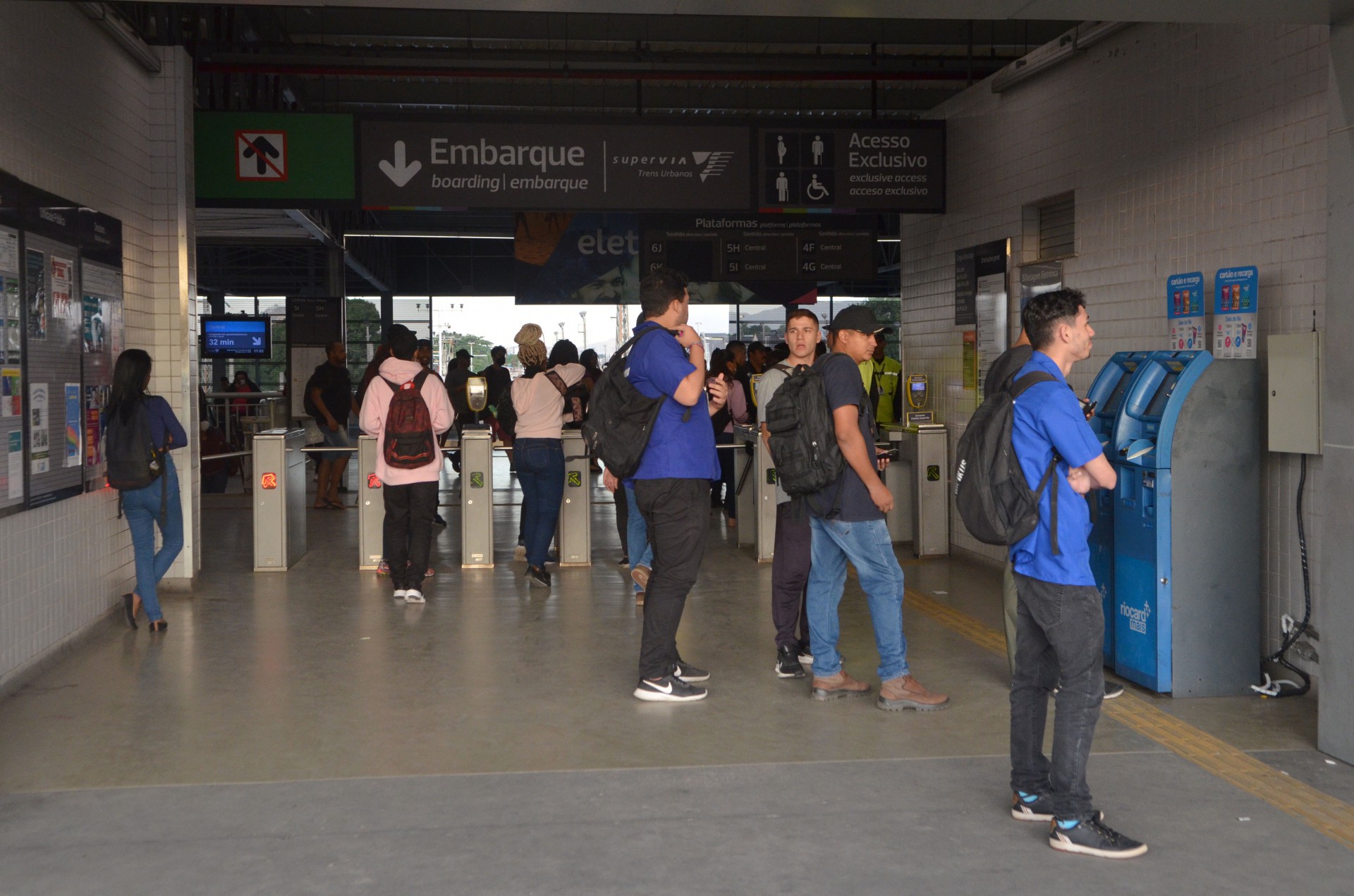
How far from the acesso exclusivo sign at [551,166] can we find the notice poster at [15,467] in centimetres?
351

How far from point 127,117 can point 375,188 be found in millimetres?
1640

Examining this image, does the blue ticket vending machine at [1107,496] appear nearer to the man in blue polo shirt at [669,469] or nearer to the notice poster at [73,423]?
the man in blue polo shirt at [669,469]

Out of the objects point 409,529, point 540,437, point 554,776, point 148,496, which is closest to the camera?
point 554,776

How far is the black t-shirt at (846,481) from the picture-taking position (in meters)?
4.71

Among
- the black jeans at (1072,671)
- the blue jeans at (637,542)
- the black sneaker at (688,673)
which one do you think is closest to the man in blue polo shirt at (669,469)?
the black sneaker at (688,673)

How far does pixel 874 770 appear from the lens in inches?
161

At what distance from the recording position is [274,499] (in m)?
8.34

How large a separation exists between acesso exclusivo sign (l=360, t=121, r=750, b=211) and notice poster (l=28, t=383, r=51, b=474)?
316 cm

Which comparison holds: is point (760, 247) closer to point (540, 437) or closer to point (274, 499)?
point (540, 437)

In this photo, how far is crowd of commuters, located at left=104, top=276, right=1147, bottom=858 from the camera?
133 inches

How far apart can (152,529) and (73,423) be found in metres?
0.75

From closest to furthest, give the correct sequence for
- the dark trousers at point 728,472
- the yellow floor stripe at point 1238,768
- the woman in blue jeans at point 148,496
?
the yellow floor stripe at point 1238,768
the woman in blue jeans at point 148,496
the dark trousers at point 728,472

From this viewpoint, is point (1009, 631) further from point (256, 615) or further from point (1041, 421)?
point (256, 615)

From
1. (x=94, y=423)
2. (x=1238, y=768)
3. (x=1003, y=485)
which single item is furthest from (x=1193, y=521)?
(x=94, y=423)
